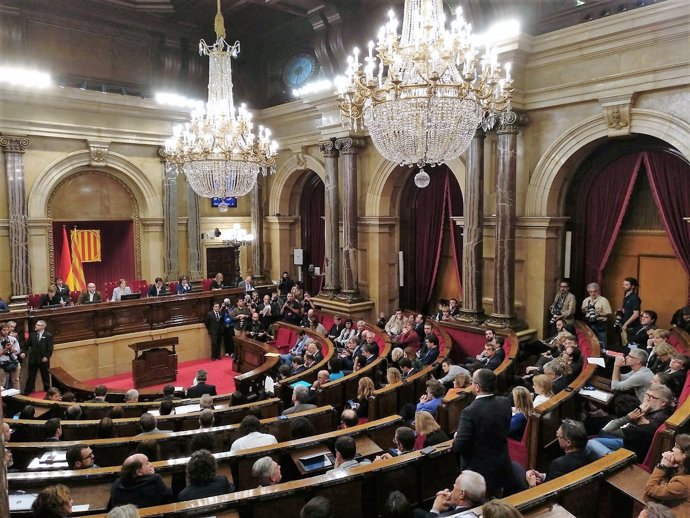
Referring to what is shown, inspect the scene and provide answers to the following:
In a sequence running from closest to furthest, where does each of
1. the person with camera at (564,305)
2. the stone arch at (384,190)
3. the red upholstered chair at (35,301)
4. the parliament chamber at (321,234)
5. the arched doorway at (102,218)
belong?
the parliament chamber at (321,234)
the person with camera at (564,305)
the red upholstered chair at (35,301)
the stone arch at (384,190)
the arched doorway at (102,218)

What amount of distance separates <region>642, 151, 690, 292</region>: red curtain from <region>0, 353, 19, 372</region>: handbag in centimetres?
937

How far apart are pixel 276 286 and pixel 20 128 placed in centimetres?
626

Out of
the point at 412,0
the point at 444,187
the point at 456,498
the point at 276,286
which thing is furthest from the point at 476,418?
the point at 276,286

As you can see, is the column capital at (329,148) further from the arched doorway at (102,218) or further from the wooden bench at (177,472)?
the wooden bench at (177,472)

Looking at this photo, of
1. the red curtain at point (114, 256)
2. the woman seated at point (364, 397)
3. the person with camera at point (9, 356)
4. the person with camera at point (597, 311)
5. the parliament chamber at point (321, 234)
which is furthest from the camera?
the red curtain at point (114, 256)

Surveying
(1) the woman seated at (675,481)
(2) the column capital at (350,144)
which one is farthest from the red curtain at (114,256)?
(1) the woman seated at (675,481)

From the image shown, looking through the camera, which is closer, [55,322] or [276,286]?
[55,322]

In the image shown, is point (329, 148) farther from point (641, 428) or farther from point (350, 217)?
point (641, 428)

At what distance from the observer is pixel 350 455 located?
3.65 meters

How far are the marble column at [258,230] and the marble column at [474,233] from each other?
6.33 m

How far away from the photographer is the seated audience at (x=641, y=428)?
Result: 148 inches

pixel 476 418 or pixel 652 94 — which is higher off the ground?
pixel 652 94

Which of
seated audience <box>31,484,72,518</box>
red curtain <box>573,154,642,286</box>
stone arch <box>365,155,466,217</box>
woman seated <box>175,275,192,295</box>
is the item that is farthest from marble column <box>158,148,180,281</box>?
seated audience <box>31,484,72,518</box>

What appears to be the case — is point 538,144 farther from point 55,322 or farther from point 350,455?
point 55,322
